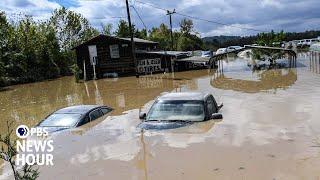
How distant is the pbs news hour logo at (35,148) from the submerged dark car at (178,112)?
2.88 metres

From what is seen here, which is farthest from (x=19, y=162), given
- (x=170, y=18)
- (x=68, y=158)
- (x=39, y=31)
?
(x=170, y=18)

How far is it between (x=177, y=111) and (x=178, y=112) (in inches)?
2.7

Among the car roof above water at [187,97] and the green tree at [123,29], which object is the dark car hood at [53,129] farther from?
the green tree at [123,29]

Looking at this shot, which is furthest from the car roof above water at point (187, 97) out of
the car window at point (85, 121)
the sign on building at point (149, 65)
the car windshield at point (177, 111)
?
the sign on building at point (149, 65)

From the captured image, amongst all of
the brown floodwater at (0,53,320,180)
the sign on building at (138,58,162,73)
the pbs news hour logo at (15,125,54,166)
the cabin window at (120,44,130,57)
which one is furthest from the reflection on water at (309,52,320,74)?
the pbs news hour logo at (15,125,54,166)

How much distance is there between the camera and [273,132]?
1290 cm

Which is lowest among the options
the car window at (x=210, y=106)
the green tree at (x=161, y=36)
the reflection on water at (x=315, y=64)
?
the reflection on water at (x=315, y=64)

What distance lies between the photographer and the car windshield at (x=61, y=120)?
14305 millimetres

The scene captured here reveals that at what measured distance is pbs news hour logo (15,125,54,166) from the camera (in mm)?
10578

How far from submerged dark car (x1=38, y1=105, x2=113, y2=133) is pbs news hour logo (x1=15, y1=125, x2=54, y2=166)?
1.25ft

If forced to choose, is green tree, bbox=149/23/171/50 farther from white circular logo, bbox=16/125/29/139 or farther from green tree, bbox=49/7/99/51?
white circular logo, bbox=16/125/29/139

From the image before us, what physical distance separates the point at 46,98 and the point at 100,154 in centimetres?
2416

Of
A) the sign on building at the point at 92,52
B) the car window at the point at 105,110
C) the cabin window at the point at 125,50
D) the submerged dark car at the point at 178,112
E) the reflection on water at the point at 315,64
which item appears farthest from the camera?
the sign on building at the point at 92,52

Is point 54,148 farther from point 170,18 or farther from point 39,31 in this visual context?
point 170,18
